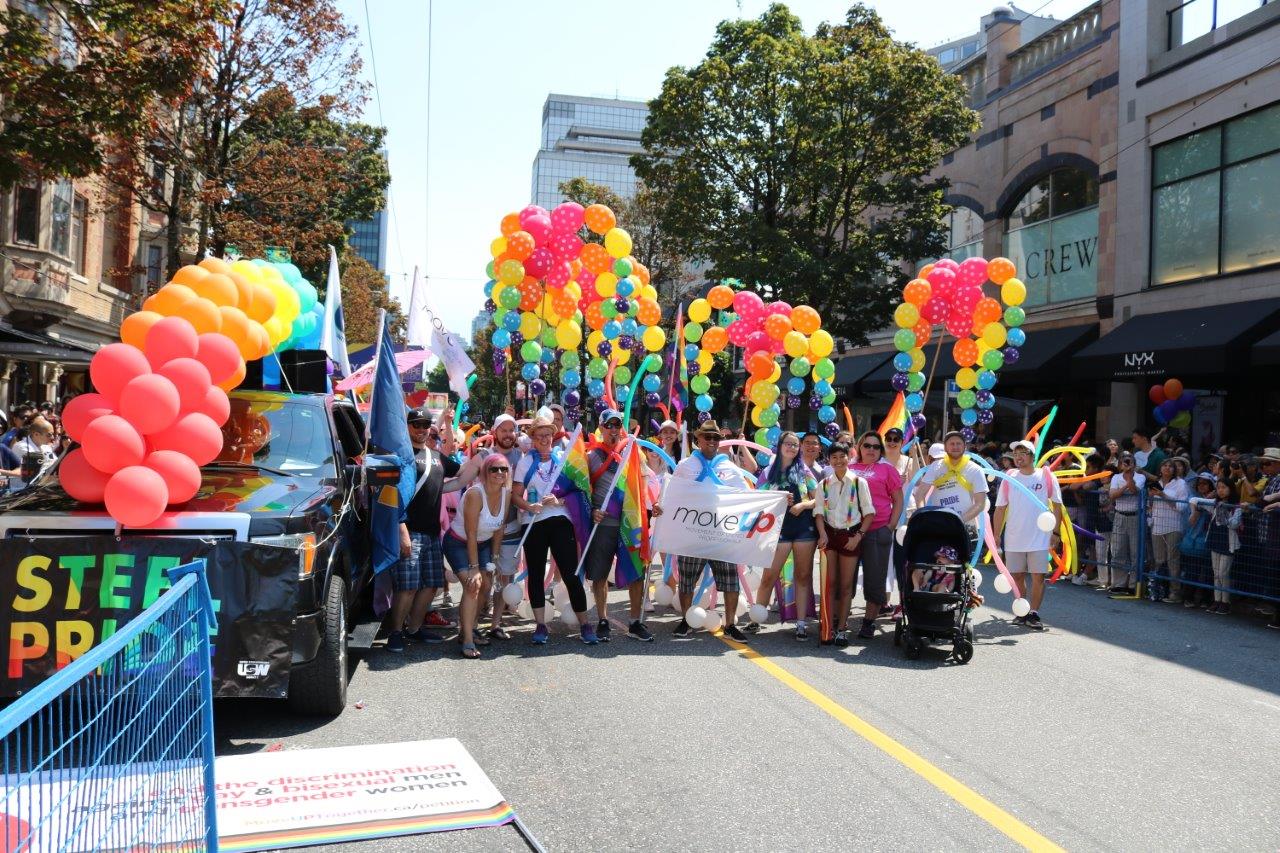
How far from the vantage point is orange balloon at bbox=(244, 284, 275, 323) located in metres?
7.47

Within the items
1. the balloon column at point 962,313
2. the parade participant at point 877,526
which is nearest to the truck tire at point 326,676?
the parade participant at point 877,526

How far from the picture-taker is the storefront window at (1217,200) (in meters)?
18.7

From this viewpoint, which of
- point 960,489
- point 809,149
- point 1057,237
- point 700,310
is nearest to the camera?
point 960,489

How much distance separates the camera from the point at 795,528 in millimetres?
9094

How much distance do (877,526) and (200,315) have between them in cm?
558

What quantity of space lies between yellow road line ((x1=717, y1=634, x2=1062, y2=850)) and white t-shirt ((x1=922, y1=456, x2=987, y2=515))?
2.69 metres

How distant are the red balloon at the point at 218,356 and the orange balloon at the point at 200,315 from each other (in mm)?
307

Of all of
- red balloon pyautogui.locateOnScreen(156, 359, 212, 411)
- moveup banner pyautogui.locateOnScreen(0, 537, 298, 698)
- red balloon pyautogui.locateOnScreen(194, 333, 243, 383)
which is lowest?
moveup banner pyautogui.locateOnScreen(0, 537, 298, 698)

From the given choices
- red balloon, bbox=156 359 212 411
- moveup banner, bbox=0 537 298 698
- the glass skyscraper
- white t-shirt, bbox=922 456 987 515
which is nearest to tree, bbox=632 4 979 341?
white t-shirt, bbox=922 456 987 515

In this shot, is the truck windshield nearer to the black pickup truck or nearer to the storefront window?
the black pickup truck

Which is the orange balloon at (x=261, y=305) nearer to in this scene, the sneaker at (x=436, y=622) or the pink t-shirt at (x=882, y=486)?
the sneaker at (x=436, y=622)

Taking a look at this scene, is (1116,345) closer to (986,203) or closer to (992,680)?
(986,203)

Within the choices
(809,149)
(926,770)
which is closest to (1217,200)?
(809,149)

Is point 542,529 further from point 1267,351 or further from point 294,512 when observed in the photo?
point 1267,351
